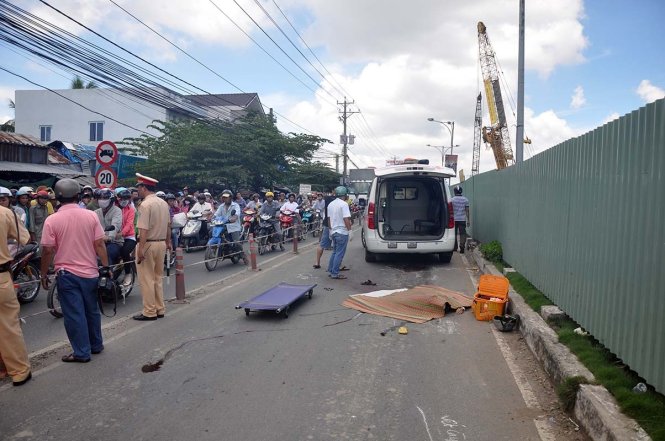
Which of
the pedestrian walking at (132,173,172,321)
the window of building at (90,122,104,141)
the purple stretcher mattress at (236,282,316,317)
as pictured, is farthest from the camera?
the window of building at (90,122,104,141)

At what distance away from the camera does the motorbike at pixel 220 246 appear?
12125 millimetres

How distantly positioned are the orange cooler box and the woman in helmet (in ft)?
17.8

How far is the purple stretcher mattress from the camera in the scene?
23.7 ft

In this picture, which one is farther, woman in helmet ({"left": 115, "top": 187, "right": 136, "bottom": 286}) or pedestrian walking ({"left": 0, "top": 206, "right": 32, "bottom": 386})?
woman in helmet ({"left": 115, "top": 187, "right": 136, "bottom": 286})

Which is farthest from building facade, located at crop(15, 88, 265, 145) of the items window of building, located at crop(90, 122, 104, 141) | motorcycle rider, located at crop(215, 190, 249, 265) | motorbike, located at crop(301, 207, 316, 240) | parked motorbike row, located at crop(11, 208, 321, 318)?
motorcycle rider, located at crop(215, 190, 249, 265)

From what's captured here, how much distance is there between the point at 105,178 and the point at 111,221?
97.5 inches

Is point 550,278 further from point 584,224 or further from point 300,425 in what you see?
point 300,425

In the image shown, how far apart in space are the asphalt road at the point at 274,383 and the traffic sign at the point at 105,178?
361 centimetres

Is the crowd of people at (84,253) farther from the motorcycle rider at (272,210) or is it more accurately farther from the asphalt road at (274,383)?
the motorcycle rider at (272,210)

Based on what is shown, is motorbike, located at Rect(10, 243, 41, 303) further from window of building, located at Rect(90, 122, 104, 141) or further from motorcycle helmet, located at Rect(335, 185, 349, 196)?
window of building, located at Rect(90, 122, 104, 141)

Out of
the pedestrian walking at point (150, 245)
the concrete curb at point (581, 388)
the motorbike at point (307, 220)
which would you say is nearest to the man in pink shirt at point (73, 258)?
the pedestrian walking at point (150, 245)

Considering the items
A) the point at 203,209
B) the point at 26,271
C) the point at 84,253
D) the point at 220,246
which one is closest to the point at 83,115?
the point at 203,209

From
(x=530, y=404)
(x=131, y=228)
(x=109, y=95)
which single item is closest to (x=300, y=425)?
(x=530, y=404)

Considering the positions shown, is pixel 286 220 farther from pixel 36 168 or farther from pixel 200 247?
pixel 36 168
